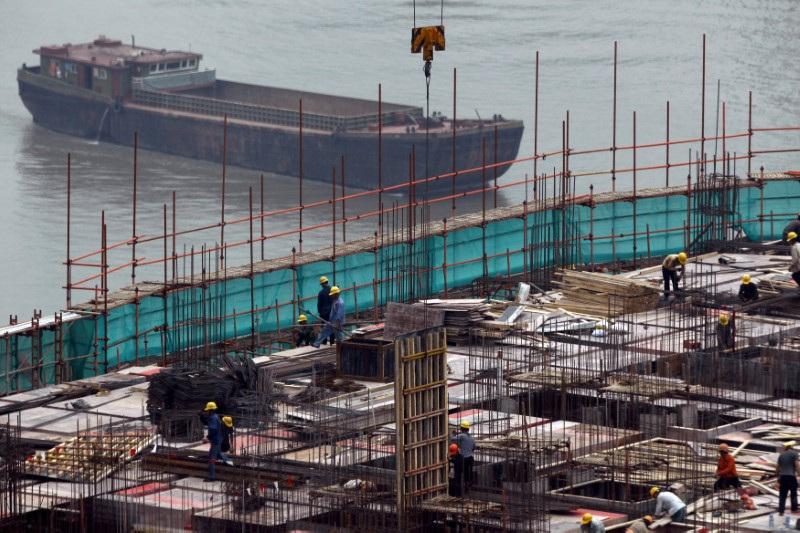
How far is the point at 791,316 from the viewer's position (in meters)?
43.2

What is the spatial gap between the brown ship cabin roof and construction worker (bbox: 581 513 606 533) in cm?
7620

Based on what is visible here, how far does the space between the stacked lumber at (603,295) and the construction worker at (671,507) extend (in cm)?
1403

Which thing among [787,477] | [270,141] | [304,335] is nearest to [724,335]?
[304,335]

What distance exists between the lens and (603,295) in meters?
43.9

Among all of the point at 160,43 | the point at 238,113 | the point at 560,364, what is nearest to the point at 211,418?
the point at 560,364

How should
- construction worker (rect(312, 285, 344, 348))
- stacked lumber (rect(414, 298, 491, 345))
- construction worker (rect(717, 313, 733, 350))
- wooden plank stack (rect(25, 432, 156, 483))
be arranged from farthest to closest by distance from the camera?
stacked lumber (rect(414, 298, 491, 345))
construction worker (rect(312, 285, 344, 348))
construction worker (rect(717, 313, 733, 350))
wooden plank stack (rect(25, 432, 156, 483))

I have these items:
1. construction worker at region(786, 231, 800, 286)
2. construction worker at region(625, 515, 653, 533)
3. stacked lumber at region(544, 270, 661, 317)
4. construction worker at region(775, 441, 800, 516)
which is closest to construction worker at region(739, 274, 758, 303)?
construction worker at region(786, 231, 800, 286)

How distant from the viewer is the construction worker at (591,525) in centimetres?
2806

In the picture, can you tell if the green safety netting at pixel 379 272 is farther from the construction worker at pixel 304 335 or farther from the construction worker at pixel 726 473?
the construction worker at pixel 726 473

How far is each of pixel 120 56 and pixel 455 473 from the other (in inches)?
3005

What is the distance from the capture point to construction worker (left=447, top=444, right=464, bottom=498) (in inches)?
1213

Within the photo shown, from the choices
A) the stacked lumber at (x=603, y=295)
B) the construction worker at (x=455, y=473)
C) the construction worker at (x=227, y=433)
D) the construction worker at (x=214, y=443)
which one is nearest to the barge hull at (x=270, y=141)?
the stacked lumber at (x=603, y=295)

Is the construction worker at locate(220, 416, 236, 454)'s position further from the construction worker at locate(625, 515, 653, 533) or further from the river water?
the river water

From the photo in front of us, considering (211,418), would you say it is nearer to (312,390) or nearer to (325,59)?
(312,390)
